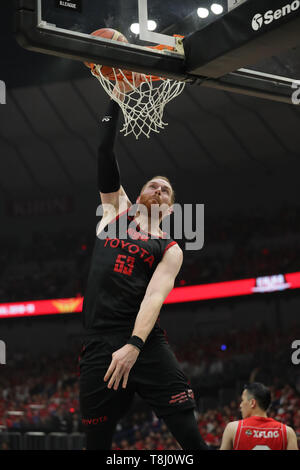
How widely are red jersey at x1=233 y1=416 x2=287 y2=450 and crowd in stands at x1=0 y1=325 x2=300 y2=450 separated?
7.81 meters

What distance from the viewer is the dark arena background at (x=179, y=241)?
54.7ft

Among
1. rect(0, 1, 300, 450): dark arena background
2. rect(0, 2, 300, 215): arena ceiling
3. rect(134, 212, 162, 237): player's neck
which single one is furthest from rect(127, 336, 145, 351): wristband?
rect(0, 2, 300, 215): arena ceiling

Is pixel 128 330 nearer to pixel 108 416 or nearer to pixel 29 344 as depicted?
pixel 108 416

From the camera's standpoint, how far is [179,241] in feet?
63.2

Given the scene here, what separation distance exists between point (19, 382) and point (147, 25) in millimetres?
16918

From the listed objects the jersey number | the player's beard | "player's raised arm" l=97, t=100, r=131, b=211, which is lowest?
the jersey number

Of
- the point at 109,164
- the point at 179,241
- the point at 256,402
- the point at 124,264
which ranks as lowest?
the point at 256,402

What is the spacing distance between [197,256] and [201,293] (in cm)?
208

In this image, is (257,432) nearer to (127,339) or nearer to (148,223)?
(127,339)

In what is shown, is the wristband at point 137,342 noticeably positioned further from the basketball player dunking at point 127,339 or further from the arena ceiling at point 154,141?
the arena ceiling at point 154,141

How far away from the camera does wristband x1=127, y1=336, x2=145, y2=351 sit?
129 inches

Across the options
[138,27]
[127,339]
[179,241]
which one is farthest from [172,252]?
[179,241]

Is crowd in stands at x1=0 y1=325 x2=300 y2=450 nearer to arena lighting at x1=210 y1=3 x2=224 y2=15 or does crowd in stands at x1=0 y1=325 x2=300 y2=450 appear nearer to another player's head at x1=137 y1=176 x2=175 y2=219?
another player's head at x1=137 y1=176 x2=175 y2=219

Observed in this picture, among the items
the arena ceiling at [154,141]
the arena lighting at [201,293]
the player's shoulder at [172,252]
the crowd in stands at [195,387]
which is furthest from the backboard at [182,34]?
the arena ceiling at [154,141]
